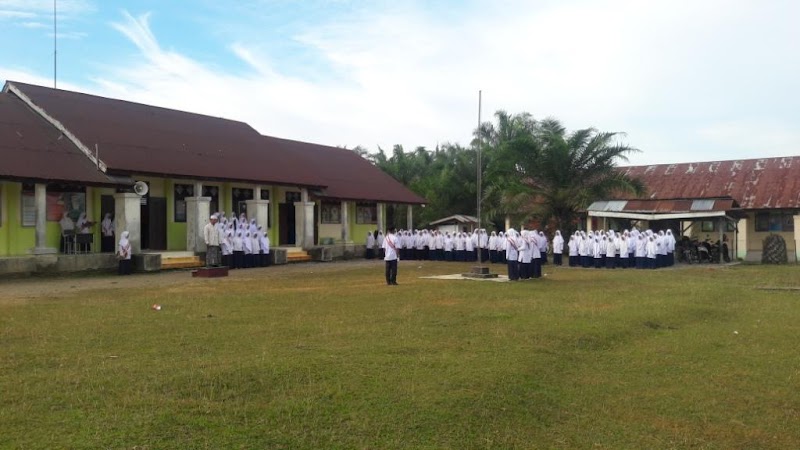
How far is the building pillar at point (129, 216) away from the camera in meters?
17.6

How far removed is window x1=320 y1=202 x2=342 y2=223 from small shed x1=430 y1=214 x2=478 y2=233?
600 cm

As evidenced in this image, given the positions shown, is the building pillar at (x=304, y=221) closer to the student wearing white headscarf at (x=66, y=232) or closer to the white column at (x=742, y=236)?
the student wearing white headscarf at (x=66, y=232)

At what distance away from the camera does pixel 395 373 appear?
6.16 meters

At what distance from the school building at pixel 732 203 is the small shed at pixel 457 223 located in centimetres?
528

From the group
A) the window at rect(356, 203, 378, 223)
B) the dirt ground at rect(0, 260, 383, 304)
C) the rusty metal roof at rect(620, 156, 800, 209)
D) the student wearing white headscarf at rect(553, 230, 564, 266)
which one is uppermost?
the rusty metal roof at rect(620, 156, 800, 209)

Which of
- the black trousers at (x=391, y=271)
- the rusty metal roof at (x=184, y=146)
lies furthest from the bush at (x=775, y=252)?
the black trousers at (x=391, y=271)

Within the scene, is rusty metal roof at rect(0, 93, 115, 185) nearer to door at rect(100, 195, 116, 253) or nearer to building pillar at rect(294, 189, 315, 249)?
door at rect(100, 195, 116, 253)

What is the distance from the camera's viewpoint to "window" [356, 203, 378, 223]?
93.1 feet

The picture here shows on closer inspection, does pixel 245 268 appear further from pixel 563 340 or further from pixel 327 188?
pixel 563 340

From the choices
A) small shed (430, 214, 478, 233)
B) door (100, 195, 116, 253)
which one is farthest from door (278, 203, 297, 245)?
small shed (430, 214, 478, 233)

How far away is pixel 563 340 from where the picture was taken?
7.94 metres

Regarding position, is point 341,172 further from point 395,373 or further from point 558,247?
point 395,373

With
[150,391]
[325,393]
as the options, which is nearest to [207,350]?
[150,391]

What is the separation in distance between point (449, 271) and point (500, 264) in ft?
15.7
